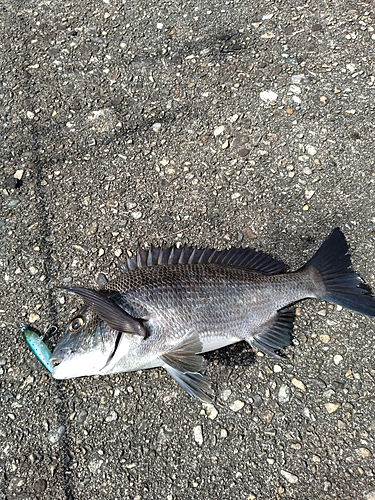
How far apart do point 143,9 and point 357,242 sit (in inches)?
135

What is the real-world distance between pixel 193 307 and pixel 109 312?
0.50 metres

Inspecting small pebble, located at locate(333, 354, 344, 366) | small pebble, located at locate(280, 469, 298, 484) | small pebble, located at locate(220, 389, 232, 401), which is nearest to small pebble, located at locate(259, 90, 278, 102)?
small pebble, located at locate(333, 354, 344, 366)

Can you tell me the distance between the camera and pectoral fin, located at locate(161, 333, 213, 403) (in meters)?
2.92

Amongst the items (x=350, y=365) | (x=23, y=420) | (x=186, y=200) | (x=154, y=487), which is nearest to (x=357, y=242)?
(x=350, y=365)

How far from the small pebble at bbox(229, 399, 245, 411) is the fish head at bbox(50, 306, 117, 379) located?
2.62 ft

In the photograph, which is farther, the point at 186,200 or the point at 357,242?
the point at 186,200

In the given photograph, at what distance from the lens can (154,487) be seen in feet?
9.61

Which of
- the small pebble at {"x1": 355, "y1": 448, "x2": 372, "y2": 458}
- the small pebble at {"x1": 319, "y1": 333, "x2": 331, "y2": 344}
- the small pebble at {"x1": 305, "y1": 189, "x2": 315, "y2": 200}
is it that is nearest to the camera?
the small pebble at {"x1": 355, "y1": 448, "x2": 372, "y2": 458}

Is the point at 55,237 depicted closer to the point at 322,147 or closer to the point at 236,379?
the point at 236,379

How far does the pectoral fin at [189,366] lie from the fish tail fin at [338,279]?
2.96 feet

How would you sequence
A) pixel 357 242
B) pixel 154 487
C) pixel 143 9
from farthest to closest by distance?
pixel 143 9, pixel 357 242, pixel 154 487

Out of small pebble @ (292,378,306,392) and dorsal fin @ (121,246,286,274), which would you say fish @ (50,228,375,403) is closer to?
dorsal fin @ (121,246,286,274)

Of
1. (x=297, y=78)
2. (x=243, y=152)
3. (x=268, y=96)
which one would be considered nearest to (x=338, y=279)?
(x=243, y=152)

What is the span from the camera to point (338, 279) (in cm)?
336
